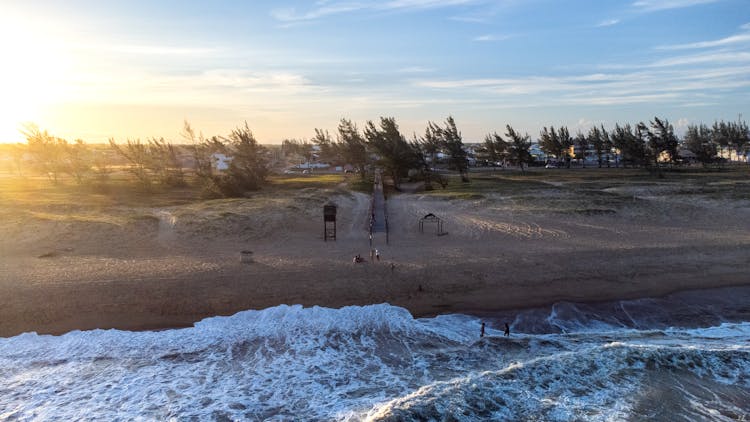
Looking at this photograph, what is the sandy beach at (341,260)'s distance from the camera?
1599 cm

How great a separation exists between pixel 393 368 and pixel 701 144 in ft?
289

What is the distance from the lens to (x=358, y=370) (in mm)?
11828

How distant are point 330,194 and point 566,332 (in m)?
26.5

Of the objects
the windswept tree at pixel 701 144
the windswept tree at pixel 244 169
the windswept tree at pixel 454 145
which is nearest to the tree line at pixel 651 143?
the windswept tree at pixel 701 144

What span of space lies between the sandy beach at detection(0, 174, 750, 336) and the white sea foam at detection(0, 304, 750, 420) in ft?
4.80

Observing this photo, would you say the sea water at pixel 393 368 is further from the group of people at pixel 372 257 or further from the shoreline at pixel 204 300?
the group of people at pixel 372 257

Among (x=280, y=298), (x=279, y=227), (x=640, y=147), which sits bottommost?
(x=280, y=298)

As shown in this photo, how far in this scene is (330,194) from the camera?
38.1 meters

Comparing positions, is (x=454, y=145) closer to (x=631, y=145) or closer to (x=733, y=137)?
(x=631, y=145)

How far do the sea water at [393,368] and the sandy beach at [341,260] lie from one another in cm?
134

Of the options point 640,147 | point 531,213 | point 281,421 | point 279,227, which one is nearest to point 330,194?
point 279,227

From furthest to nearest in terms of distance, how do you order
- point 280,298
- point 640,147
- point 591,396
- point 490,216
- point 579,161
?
point 579,161, point 640,147, point 490,216, point 280,298, point 591,396

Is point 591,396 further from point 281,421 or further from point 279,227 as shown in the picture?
point 279,227

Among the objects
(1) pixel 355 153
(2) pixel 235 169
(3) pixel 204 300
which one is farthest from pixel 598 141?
(3) pixel 204 300
